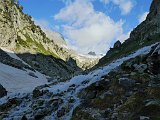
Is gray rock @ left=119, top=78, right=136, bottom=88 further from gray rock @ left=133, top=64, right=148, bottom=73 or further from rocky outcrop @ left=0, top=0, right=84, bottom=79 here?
rocky outcrop @ left=0, top=0, right=84, bottom=79

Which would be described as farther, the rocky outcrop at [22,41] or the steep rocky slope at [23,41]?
the steep rocky slope at [23,41]

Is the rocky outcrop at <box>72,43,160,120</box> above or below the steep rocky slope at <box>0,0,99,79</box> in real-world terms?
below

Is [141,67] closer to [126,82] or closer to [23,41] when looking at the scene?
[126,82]

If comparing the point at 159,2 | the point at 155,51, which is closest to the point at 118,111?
the point at 155,51

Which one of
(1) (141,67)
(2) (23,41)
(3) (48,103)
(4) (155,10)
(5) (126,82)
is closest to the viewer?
(5) (126,82)

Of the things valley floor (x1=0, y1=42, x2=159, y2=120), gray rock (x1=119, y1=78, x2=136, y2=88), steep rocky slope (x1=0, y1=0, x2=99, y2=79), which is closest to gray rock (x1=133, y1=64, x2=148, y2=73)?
gray rock (x1=119, y1=78, x2=136, y2=88)

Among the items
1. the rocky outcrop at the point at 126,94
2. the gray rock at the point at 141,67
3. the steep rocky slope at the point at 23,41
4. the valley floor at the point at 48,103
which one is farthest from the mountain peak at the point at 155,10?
the steep rocky slope at the point at 23,41

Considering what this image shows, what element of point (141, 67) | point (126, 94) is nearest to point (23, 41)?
point (141, 67)

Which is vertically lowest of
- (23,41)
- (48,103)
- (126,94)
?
(126,94)

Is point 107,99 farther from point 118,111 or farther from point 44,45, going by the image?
point 44,45

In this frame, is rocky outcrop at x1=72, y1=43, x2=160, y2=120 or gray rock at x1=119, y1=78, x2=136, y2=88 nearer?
rocky outcrop at x1=72, y1=43, x2=160, y2=120

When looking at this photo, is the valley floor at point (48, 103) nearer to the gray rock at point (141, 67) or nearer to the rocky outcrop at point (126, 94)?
the rocky outcrop at point (126, 94)

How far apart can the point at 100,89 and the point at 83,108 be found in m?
3.01

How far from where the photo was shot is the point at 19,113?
95.7 ft
